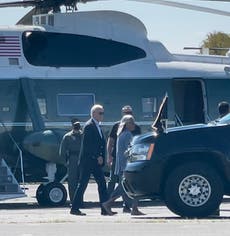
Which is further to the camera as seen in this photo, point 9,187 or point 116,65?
point 116,65

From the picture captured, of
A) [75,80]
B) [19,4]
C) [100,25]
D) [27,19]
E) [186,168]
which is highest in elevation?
[19,4]

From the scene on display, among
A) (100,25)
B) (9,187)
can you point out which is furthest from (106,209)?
(100,25)

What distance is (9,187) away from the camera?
63.6 feet

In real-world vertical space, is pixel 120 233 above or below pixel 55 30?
below

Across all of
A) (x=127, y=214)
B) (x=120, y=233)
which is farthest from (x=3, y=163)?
(x=120, y=233)

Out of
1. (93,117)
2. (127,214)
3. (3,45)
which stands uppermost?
(3,45)

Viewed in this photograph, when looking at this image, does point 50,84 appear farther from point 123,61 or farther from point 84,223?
point 84,223

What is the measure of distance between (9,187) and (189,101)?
15.3 ft

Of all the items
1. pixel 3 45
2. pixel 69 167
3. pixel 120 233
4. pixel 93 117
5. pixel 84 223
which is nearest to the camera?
pixel 120 233

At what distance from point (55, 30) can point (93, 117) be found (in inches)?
183

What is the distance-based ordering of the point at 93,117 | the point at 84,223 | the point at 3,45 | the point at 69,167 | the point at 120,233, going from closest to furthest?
the point at 120,233 < the point at 84,223 < the point at 93,117 < the point at 69,167 < the point at 3,45

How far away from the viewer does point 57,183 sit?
794 inches

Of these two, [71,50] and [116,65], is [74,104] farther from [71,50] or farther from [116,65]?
[116,65]

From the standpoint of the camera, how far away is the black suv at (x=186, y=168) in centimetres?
1498
